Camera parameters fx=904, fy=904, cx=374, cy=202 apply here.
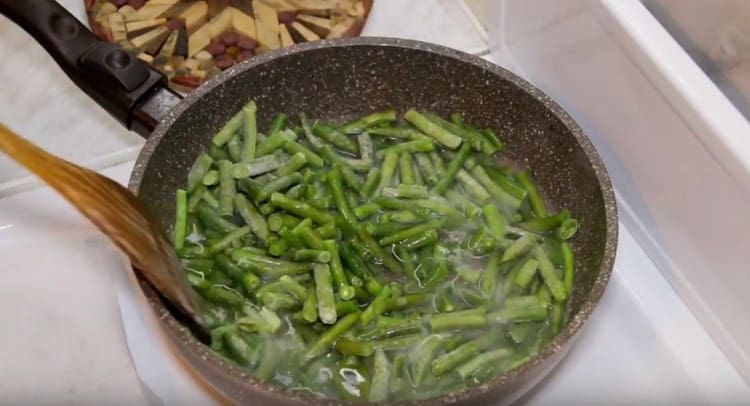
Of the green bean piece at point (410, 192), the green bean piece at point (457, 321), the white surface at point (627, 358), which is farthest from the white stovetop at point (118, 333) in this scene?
the green bean piece at point (410, 192)

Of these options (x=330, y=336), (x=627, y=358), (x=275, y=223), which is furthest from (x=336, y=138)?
(x=627, y=358)

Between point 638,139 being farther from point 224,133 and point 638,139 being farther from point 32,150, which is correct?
point 32,150

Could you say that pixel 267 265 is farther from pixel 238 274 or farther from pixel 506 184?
pixel 506 184

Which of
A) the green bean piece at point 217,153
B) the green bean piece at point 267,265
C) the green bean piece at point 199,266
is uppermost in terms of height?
the green bean piece at point 217,153

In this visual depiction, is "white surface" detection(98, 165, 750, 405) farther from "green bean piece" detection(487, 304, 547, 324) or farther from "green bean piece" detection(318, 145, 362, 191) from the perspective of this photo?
"green bean piece" detection(318, 145, 362, 191)

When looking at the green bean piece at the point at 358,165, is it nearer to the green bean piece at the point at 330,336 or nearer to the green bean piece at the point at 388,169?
the green bean piece at the point at 388,169

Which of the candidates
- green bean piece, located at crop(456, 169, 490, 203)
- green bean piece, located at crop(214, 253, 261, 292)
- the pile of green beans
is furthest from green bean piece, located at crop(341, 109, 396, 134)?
green bean piece, located at crop(214, 253, 261, 292)
